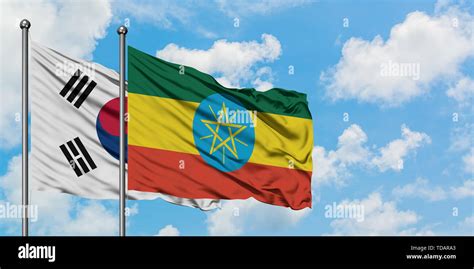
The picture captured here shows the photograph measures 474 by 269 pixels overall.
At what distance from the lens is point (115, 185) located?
48.4 ft

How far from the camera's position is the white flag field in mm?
14492

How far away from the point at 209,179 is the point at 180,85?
6.56 feet

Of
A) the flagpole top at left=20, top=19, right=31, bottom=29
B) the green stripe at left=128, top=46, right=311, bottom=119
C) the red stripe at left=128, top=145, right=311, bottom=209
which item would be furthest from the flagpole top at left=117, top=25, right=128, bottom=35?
the red stripe at left=128, top=145, right=311, bottom=209

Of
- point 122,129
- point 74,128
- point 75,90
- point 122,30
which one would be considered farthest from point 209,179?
point 122,30

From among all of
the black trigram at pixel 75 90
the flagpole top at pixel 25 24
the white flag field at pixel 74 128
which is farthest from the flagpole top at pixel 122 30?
the flagpole top at pixel 25 24

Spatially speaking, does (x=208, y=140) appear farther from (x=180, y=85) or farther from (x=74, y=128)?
(x=74, y=128)

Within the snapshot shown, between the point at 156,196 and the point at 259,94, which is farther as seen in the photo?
the point at 259,94

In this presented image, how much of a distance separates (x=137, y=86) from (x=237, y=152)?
249 centimetres

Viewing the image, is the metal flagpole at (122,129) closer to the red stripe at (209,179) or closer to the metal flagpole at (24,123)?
the red stripe at (209,179)

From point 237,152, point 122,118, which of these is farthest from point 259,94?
point 122,118

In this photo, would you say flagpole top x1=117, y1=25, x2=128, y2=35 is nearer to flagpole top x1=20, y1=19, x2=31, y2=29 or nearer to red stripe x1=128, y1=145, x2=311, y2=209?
flagpole top x1=20, y1=19, x2=31, y2=29
